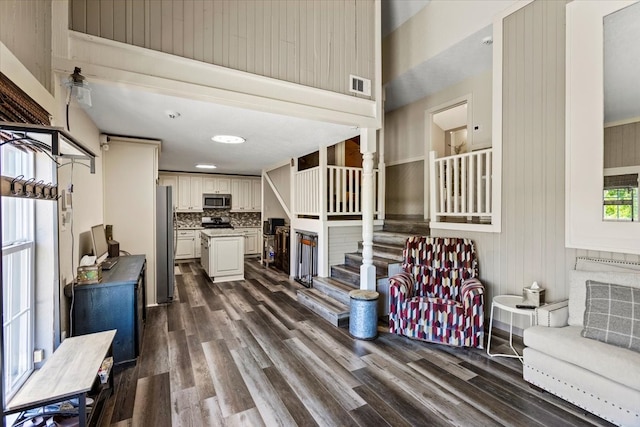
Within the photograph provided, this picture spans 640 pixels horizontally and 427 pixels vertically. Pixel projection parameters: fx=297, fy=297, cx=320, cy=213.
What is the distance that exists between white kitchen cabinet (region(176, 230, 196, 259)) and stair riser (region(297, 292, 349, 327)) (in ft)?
14.8

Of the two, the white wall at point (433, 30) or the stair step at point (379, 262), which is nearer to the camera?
the white wall at point (433, 30)

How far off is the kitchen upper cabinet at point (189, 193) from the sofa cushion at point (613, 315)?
7804mm

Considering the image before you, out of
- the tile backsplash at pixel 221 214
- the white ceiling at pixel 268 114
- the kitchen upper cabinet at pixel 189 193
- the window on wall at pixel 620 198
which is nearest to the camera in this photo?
the window on wall at pixel 620 198

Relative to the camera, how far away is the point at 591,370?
75.0 inches

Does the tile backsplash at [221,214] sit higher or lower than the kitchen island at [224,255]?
higher

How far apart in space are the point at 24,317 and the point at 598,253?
426 cm

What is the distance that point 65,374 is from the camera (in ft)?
5.63

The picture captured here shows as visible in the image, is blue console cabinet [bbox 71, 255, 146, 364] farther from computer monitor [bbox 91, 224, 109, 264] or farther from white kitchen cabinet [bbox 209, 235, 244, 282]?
white kitchen cabinet [bbox 209, 235, 244, 282]

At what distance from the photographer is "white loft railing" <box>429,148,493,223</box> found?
11.1ft

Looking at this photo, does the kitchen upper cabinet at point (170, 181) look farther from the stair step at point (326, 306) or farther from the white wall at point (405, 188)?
the white wall at point (405, 188)

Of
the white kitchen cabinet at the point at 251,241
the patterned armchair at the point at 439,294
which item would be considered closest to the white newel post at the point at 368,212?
the patterned armchair at the point at 439,294

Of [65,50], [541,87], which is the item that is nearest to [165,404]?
[65,50]

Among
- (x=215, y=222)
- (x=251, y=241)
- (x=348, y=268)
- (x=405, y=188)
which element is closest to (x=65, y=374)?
(x=348, y=268)

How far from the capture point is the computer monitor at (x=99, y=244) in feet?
9.83
